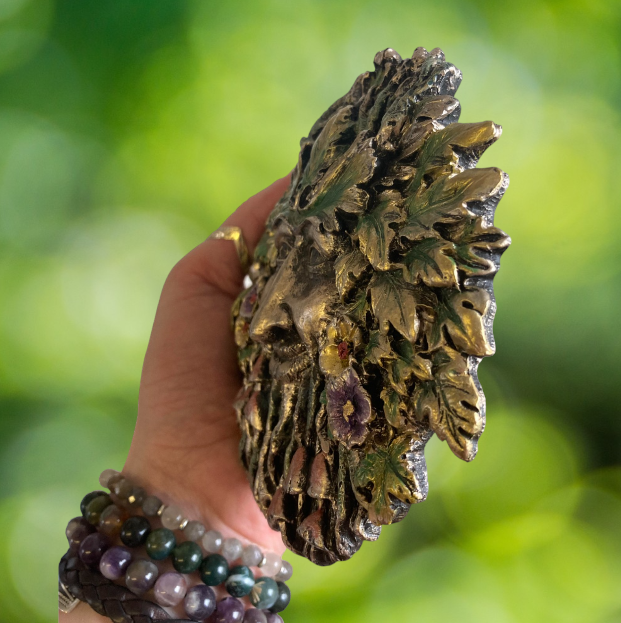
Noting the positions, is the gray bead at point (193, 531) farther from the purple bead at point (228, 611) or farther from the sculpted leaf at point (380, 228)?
the sculpted leaf at point (380, 228)

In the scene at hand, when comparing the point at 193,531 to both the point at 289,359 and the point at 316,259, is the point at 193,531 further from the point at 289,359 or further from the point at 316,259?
the point at 316,259

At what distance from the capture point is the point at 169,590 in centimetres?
65

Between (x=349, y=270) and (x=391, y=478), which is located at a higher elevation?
(x=349, y=270)

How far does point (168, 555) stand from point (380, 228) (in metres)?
0.49

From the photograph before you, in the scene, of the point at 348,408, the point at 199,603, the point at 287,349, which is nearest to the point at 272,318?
the point at 287,349

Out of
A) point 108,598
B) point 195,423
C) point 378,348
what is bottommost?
point 108,598

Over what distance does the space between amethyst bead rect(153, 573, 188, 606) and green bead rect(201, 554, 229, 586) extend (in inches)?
1.3

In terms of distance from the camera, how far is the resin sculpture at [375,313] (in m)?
0.46

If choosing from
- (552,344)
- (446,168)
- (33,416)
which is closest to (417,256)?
(446,168)

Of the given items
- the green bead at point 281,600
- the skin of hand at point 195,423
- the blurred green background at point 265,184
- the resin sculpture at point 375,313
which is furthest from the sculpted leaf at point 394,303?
the blurred green background at point 265,184

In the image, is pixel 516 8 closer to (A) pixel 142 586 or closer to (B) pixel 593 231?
(B) pixel 593 231

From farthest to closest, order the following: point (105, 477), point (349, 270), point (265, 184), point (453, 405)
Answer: point (265, 184) → point (105, 477) → point (349, 270) → point (453, 405)

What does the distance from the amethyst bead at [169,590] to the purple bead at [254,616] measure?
9cm

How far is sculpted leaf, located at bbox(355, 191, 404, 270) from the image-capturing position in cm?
51
